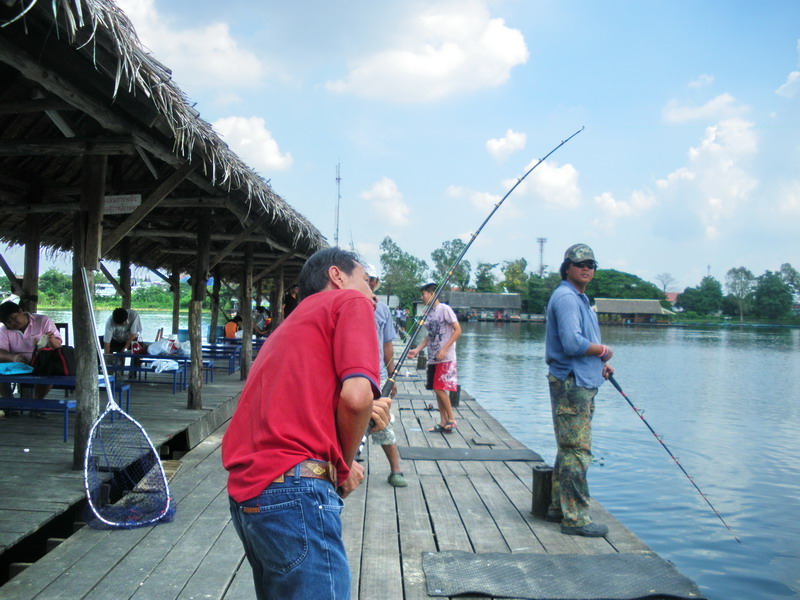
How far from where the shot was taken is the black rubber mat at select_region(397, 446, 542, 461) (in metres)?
6.94

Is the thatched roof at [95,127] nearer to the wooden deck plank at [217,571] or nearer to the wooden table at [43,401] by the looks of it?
the wooden table at [43,401]

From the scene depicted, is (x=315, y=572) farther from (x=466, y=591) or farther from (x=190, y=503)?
(x=190, y=503)

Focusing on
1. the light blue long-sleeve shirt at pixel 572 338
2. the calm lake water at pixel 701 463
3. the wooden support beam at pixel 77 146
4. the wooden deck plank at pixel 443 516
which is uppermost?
the wooden support beam at pixel 77 146

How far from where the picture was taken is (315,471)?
1970 mm

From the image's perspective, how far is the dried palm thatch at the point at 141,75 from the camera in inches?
140

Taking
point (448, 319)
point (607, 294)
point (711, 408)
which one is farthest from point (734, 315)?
point (448, 319)

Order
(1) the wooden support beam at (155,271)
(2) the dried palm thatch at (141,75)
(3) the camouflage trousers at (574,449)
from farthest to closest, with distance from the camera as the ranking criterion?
(1) the wooden support beam at (155,271) → (3) the camouflage trousers at (574,449) → (2) the dried palm thatch at (141,75)

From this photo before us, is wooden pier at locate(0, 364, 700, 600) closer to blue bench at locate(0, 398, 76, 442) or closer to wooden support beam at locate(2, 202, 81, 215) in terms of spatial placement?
blue bench at locate(0, 398, 76, 442)

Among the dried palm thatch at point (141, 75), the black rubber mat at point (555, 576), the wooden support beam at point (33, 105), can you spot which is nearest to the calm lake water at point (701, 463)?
the black rubber mat at point (555, 576)

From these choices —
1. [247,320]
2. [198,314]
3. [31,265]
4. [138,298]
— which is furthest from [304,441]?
[138,298]

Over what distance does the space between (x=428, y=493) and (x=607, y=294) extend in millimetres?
116626

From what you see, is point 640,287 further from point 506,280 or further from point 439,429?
point 439,429

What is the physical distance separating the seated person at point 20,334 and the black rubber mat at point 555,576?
511cm

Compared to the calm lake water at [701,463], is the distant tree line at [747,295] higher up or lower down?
higher up
